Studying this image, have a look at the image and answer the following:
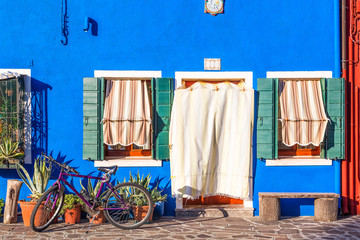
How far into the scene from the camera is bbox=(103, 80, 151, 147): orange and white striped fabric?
27.0 ft

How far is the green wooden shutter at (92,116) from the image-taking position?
324 inches

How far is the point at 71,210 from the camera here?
7.82 m

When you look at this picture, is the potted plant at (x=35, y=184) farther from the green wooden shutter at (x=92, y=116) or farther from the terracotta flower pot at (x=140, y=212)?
the terracotta flower pot at (x=140, y=212)

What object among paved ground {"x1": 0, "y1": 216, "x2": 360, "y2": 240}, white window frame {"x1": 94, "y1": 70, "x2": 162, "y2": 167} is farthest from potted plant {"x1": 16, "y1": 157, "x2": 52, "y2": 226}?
white window frame {"x1": 94, "y1": 70, "x2": 162, "y2": 167}

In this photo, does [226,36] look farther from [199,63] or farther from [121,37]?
[121,37]

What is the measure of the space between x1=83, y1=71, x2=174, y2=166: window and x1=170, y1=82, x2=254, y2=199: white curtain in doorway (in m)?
0.17

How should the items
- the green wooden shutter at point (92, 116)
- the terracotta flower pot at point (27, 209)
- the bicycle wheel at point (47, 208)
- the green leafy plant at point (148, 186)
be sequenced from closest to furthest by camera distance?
the bicycle wheel at point (47, 208), the terracotta flower pot at point (27, 209), the green leafy plant at point (148, 186), the green wooden shutter at point (92, 116)

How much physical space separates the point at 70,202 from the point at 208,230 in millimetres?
2401

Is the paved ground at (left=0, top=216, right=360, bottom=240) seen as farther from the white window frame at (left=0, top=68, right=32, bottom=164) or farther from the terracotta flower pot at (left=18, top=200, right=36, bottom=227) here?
the white window frame at (left=0, top=68, right=32, bottom=164)

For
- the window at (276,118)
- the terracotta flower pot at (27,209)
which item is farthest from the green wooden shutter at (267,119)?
the terracotta flower pot at (27,209)

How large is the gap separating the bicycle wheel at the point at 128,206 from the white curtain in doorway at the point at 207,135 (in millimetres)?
745

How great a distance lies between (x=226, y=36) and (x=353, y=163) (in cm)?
336

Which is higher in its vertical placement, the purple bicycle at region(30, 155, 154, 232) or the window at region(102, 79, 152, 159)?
the window at region(102, 79, 152, 159)

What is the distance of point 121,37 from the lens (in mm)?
8445
